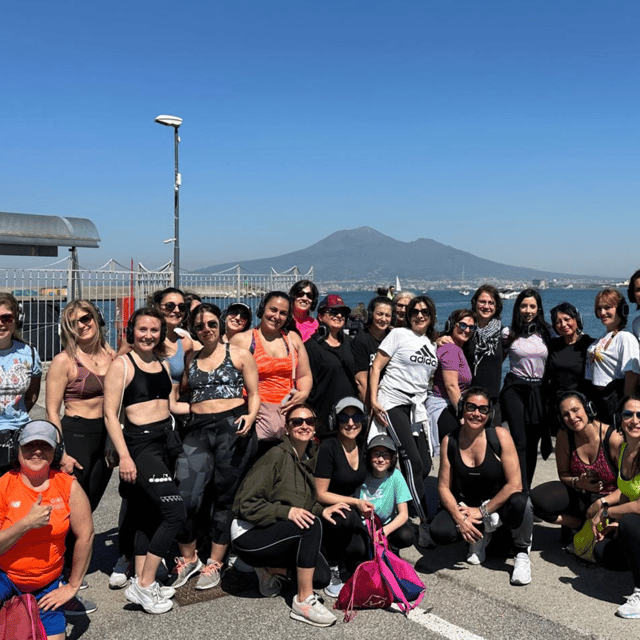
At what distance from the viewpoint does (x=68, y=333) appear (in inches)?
164

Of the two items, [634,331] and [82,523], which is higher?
[634,331]

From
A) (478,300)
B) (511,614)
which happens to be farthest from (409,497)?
(478,300)

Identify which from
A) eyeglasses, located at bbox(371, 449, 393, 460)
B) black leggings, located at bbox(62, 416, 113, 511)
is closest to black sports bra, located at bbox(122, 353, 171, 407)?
black leggings, located at bbox(62, 416, 113, 511)

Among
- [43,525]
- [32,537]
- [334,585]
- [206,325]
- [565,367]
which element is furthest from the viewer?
[565,367]

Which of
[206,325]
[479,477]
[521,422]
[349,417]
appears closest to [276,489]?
[349,417]

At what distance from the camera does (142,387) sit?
4.09 m

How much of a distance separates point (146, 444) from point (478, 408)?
228 cm

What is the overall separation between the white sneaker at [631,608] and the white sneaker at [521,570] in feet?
1.96

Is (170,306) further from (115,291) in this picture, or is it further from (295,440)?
(115,291)

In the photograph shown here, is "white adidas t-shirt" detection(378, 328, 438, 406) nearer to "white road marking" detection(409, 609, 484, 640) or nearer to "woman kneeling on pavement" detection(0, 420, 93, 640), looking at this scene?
"white road marking" detection(409, 609, 484, 640)

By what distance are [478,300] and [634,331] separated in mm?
1283

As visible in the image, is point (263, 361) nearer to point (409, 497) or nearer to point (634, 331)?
point (409, 497)

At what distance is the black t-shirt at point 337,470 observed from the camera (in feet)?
14.6

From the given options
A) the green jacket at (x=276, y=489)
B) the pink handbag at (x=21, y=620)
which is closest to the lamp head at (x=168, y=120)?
the green jacket at (x=276, y=489)
